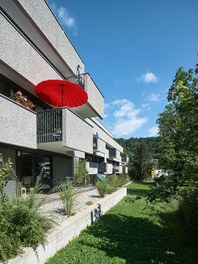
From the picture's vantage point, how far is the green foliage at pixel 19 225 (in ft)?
14.2

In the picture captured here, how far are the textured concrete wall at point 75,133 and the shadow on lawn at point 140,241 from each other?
3750 millimetres

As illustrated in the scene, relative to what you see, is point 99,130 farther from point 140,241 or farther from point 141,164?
point 141,164

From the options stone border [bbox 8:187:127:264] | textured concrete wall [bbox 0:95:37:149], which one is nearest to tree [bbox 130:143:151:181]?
stone border [bbox 8:187:127:264]

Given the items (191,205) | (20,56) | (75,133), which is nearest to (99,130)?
(75,133)

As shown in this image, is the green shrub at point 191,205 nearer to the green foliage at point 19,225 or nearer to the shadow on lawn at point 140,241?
the shadow on lawn at point 140,241

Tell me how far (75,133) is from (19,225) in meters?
8.01

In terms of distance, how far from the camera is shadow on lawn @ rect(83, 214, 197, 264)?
20.5 feet

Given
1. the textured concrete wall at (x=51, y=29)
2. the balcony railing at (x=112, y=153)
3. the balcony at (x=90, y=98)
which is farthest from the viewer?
the balcony railing at (x=112, y=153)

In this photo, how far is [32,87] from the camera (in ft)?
38.9

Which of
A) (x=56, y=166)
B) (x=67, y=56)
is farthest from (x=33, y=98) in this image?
(x=56, y=166)

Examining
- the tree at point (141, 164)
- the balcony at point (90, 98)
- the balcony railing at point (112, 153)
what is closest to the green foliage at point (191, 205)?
the balcony at point (90, 98)

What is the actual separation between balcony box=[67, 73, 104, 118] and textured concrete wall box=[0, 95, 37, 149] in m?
6.43

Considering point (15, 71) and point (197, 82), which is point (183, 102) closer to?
point (197, 82)

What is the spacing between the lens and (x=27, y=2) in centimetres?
1037
